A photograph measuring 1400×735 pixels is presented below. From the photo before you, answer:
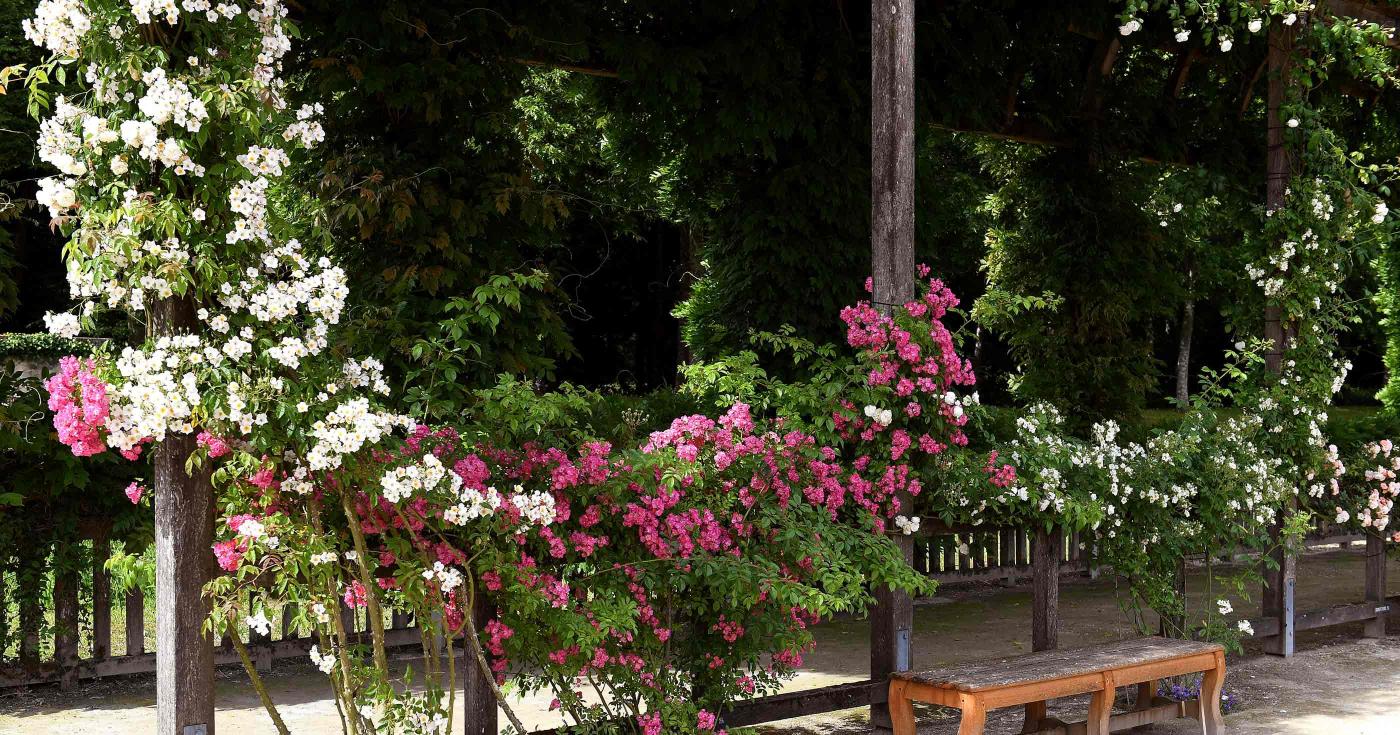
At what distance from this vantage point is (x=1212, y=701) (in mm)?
5648

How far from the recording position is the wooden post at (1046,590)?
5801 mm

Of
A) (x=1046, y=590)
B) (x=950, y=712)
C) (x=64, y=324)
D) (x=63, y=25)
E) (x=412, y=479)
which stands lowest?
(x=950, y=712)

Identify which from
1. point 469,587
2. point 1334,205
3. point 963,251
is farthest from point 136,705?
point 963,251

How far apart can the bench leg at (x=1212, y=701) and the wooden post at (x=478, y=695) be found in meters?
3.17

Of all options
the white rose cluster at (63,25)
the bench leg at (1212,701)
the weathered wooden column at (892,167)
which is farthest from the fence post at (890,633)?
the white rose cluster at (63,25)

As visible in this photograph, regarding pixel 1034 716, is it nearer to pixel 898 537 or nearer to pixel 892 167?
pixel 898 537

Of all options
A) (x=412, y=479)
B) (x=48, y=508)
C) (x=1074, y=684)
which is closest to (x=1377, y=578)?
(x=1074, y=684)

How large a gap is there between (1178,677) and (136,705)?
5.01 meters

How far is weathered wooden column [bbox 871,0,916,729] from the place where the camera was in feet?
17.5

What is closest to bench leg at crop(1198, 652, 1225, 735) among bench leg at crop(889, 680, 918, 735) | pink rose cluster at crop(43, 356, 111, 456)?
bench leg at crop(889, 680, 918, 735)

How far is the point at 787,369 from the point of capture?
8.10 m

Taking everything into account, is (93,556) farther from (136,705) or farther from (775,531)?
(775,531)

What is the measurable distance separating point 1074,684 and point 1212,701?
3.48ft

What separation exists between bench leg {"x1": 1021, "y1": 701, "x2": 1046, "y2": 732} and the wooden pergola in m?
0.34
